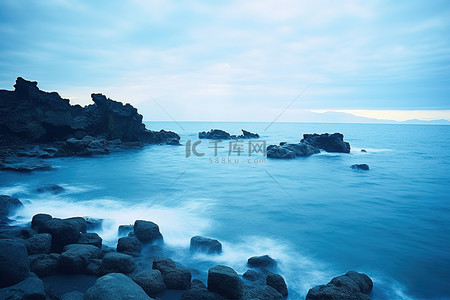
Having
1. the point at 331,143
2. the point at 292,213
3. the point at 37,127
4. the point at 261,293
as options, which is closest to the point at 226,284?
the point at 261,293

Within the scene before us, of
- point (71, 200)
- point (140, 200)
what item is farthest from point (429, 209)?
point (71, 200)

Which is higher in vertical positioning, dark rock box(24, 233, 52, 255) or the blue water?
dark rock box(24, 233, 52, 255)

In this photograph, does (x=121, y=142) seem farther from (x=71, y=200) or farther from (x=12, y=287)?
(x=12, y=287)

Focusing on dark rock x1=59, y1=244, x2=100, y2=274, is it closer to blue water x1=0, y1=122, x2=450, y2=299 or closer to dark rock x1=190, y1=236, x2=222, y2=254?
blue water x1=0, y1=122, x2=450, y2=299

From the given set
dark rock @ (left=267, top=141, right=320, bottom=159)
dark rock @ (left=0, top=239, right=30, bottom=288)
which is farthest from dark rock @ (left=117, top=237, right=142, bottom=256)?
dark rock @ (left=267, top=141, right=320, bottom=159)

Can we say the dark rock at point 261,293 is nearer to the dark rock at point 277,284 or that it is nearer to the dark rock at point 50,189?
the dark rock at point 277,284

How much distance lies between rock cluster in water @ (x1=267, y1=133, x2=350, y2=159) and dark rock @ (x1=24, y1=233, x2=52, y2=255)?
2449 centimetres

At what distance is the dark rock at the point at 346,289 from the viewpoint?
4.91 metres

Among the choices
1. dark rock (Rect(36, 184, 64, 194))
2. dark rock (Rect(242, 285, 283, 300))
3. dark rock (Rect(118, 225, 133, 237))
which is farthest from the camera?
dark rock (Rect(36, 184, 64, 194))

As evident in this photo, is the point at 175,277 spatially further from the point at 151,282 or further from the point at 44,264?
the point at 44,264

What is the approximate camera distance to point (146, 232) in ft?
25.0

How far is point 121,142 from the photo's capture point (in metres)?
35.7

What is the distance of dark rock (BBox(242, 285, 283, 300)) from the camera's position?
5.03 metres

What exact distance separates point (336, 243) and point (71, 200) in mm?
11693
